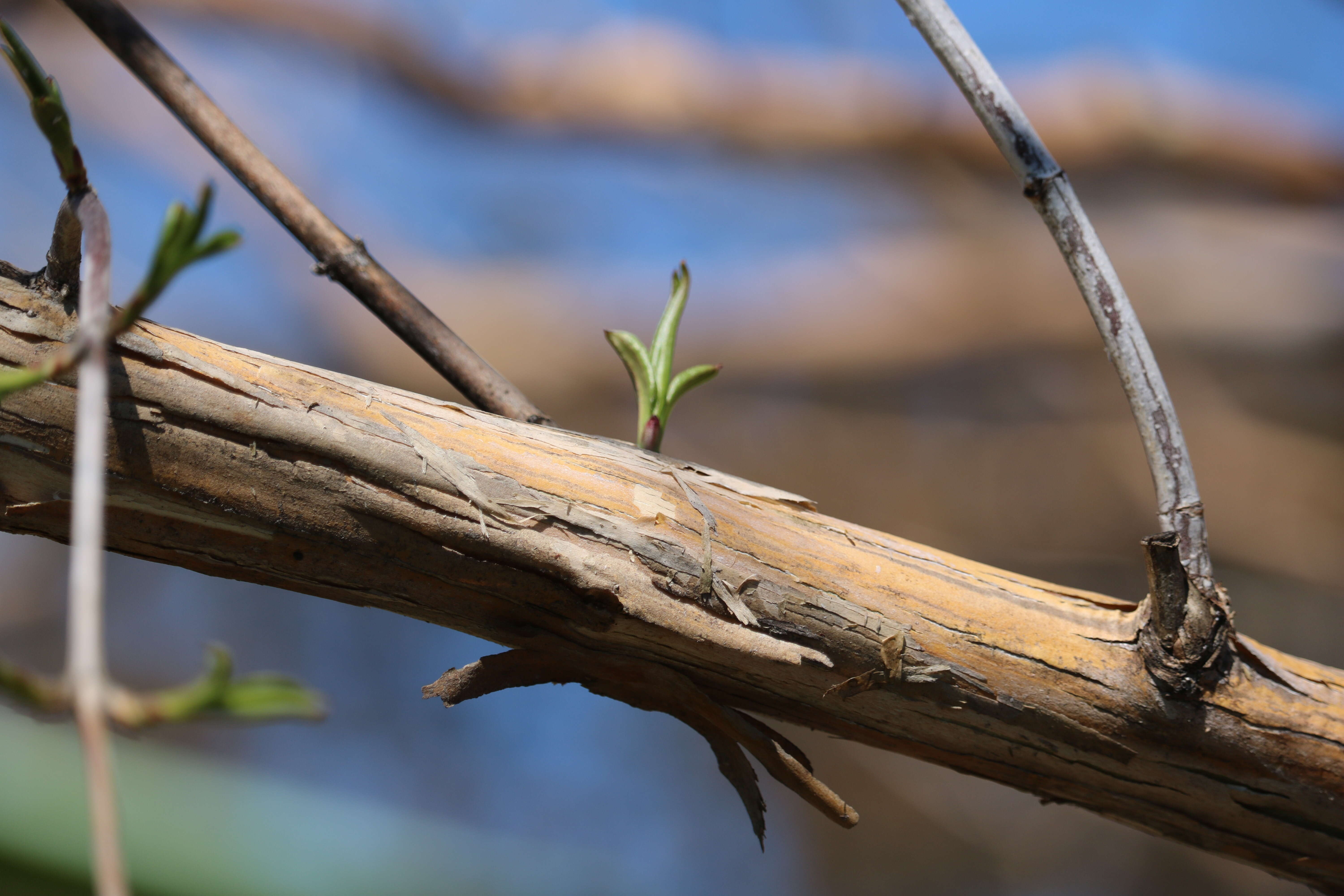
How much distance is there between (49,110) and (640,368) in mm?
266

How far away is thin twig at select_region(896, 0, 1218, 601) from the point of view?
0.34 metres

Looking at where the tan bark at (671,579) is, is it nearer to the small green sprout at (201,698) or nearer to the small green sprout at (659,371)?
the small green sprout at (659,371)

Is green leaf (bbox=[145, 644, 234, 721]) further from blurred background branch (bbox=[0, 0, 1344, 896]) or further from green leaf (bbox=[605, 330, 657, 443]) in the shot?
blurred background branch (bbox=[0, 0, 1344, 896])

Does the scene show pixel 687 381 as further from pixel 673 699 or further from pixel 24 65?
pixel 24 65

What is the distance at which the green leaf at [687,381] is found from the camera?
430mm

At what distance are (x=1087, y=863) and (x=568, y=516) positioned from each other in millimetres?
1808

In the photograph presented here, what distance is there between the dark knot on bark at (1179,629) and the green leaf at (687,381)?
8.9 inches

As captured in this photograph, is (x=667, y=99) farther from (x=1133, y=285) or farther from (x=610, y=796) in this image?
(x=610, y=796)

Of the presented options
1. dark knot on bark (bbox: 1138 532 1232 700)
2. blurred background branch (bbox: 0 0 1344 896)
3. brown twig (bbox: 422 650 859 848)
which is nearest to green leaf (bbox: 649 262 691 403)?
brown twig (bbox: 422 650 859 848)

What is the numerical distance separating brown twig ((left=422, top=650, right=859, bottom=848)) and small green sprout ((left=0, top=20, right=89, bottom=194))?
0.76 feet

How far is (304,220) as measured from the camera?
1.48ft

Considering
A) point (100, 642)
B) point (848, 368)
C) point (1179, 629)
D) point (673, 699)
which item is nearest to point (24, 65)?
point (100, 642)

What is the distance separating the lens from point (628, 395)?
189 centimetres

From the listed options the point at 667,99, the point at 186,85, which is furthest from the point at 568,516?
the point at 667,99
